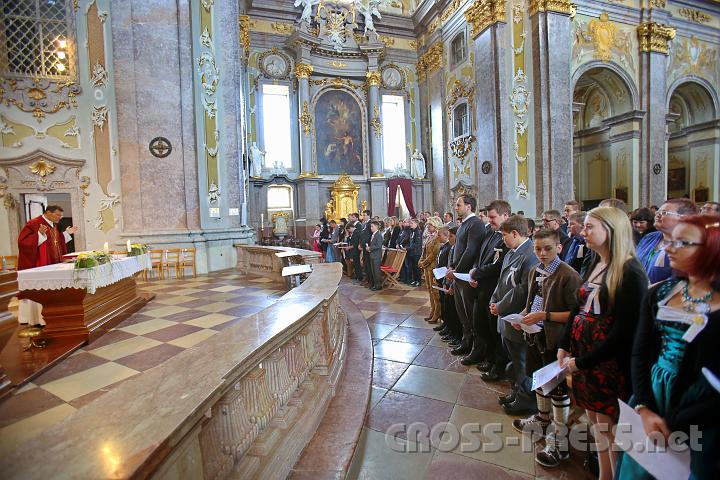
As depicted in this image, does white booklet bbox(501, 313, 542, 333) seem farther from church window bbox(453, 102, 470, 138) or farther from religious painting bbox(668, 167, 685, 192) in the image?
religious painting bbox(668, 167, 685, 192)

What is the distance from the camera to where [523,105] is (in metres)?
13.3

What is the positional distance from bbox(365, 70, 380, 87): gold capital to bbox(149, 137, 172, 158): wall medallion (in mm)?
11285

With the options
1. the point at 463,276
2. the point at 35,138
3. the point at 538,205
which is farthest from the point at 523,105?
the point at 35,138

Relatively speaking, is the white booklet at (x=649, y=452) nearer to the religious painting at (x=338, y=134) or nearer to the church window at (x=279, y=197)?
the church window at (x=279, y=197)

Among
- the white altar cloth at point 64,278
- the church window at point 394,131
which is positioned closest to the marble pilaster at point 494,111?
the church window at point 394,131

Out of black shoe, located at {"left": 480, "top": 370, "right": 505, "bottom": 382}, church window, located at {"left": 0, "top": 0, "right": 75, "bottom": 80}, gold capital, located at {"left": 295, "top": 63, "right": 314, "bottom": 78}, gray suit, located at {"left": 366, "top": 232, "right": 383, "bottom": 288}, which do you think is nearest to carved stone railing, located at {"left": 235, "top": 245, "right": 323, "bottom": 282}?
gray suit, located at {"left": 366, "top": 232, "right": 383, "bottom": 288}

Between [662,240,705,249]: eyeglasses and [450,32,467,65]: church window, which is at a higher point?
[450,32,467,65]: church window

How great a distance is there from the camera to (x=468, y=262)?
4.27 m

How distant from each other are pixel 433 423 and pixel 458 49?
17.0m

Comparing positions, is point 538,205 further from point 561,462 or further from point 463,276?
point 561,462

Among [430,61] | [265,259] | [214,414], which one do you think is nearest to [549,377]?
[214,414]

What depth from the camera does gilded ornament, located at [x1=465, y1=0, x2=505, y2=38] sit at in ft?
42.7

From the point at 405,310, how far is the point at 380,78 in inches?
603

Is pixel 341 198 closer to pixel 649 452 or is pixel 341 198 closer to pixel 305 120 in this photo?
pixel 305 120
